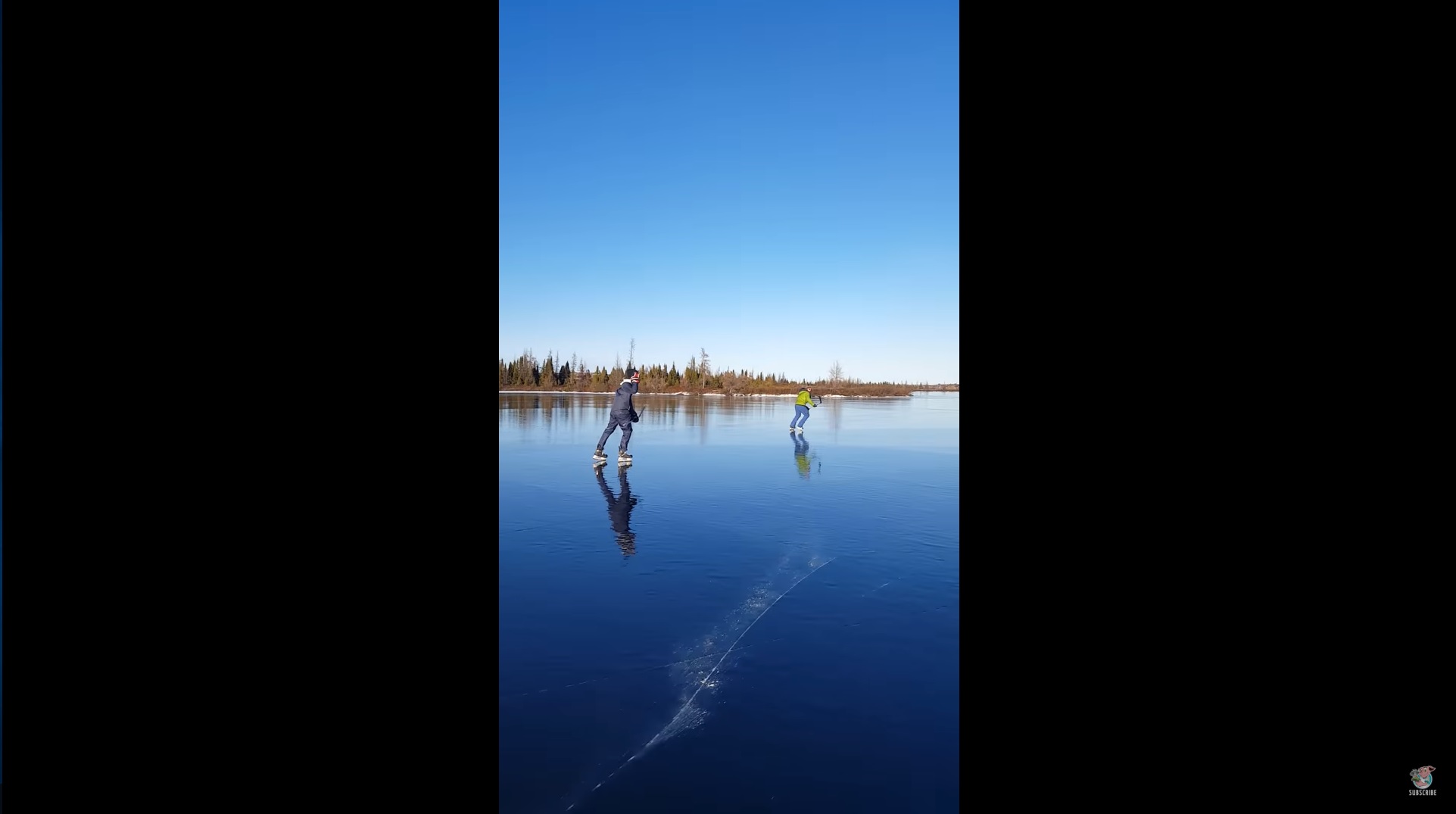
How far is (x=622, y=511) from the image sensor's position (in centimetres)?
817

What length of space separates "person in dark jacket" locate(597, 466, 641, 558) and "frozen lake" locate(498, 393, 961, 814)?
0.04 meters

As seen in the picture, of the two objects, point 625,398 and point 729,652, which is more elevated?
point 625,398

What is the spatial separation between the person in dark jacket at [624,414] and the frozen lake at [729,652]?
2922 mm

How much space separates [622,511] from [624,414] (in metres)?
4.38

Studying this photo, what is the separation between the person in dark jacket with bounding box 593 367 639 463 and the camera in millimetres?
11970

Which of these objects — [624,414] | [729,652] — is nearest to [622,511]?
[624,414]

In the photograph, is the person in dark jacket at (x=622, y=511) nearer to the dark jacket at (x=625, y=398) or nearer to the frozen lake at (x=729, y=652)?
the frozen lake at (x=729, y=652)

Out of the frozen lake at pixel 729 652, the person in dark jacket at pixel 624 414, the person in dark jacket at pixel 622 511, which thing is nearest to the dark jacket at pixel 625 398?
the person in dark jacket at pixel 624 414

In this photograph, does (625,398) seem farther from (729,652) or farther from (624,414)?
(729,652)

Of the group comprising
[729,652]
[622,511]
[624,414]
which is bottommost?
[729,652]

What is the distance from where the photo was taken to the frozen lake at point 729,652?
2.63 meters

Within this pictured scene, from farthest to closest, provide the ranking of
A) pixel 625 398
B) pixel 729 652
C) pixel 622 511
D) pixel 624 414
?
pixel 624 414 → pixel 625 398 → pixel 622 511 → pixel 729 652
